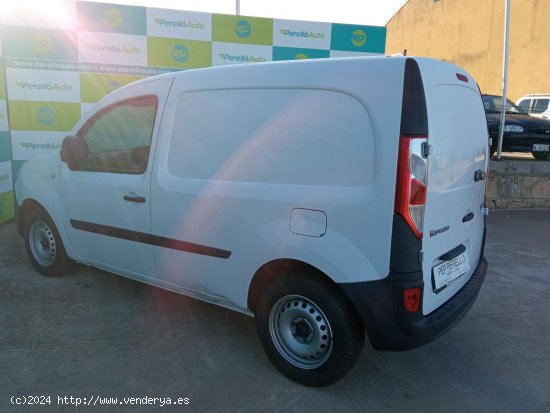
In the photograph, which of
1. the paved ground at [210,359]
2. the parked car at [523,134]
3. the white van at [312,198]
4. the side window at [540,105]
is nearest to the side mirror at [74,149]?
the white van at [312,198]

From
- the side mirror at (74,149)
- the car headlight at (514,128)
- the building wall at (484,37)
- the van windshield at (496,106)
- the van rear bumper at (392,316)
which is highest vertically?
the building wall at (484,37)

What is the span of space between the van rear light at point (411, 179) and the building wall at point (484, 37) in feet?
67.8

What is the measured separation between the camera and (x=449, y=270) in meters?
2.62

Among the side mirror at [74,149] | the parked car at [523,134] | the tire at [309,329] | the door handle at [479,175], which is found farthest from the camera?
the parked car at [523,134]

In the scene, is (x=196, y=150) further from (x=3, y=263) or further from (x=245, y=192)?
(x=3, y=263)

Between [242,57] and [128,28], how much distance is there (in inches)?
65.0

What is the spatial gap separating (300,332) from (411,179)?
1.11 m

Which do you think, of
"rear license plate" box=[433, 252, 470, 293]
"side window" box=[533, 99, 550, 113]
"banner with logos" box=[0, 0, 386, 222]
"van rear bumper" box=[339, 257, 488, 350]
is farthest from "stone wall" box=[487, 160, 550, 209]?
"side window" box=[533, 99, 550, 113]

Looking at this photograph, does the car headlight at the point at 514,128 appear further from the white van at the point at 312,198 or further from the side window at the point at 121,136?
the side window at the point at 121,136

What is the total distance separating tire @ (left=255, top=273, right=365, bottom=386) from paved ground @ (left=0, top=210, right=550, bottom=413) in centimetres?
12

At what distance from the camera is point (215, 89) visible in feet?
9.57

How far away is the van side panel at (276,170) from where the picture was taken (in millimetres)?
2301

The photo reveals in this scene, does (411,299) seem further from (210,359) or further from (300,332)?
(210,359)

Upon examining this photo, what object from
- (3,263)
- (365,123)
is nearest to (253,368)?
(365,123)
